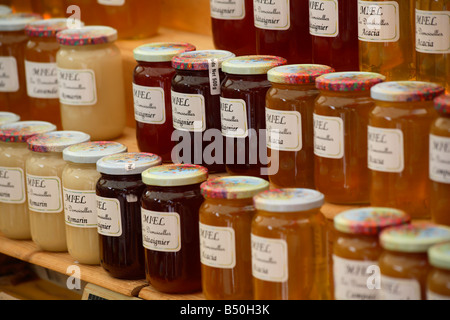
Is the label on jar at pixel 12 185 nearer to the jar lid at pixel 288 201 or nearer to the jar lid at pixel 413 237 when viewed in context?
the jar lid at pixel 288 201

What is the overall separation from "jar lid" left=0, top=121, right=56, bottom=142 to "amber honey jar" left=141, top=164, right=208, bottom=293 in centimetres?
48

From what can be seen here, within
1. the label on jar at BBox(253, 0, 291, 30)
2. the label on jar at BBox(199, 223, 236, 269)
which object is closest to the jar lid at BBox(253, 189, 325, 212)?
the label on jar at BBox(199, 223, 236, 269)

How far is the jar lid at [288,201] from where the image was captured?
1.35 meters

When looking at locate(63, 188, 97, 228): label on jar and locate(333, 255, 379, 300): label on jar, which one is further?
locate(63, 188, 97, 228): label on jar

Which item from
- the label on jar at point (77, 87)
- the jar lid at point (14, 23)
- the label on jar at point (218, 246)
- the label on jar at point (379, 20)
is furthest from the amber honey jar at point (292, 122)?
the jar lid at point (14, 23)

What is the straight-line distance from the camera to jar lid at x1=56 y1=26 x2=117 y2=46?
2039mm

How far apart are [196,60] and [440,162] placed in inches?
24.3

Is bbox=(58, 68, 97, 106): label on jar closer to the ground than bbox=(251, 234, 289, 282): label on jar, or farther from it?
farther from it

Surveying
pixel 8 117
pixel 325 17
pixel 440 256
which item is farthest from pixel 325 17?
pixel 8 117

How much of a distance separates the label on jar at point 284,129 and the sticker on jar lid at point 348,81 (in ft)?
0.32

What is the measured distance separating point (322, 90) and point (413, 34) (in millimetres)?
251

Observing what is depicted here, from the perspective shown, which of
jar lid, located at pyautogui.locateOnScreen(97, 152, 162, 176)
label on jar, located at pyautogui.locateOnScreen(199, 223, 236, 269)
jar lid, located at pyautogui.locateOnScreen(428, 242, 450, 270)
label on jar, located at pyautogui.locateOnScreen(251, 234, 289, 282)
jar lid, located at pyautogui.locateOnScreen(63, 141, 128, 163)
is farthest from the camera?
jar lid, located at pyautogui.locateOnScreen(63, 141, 128, 163)

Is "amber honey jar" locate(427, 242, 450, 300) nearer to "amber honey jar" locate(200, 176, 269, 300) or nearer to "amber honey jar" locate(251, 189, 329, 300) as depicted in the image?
A: "amber honey jar" locate(251, 189, 329, 300)

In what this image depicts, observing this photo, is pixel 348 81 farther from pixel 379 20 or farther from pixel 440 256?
pixel 440 256
